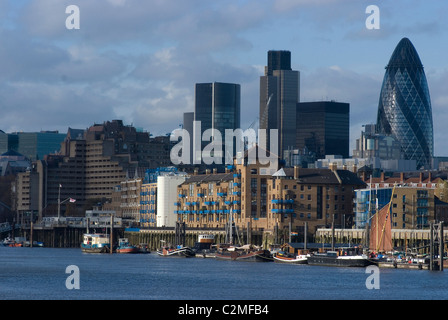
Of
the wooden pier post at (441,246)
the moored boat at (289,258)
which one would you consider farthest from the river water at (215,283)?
the moored boat at (289,258)

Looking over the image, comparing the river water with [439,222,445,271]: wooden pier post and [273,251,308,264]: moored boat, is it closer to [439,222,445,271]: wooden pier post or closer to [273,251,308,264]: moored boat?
[439,222,445,271]: wooden pier post

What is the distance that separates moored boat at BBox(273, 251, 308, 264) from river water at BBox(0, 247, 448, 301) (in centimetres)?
560

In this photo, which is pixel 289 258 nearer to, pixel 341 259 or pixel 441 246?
pixel 341 259

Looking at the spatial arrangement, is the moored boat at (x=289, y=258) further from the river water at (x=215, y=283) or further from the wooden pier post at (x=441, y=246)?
the wooden pier post at (x=441, y=246)

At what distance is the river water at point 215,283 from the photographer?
118875 millimetres

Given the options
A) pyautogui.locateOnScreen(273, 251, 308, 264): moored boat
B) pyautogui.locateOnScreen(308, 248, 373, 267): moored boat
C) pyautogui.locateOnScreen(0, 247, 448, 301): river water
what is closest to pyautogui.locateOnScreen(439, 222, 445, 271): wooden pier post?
pyautogui.locateOnScreen(0, 247, 448, 301): river water

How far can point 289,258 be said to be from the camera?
190125 millimetres

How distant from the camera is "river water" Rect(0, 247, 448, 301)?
119 metres

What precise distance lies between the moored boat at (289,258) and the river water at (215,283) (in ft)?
18.4
